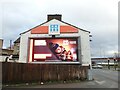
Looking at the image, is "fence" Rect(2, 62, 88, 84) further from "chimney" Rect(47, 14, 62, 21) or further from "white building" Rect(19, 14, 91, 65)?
"chimney" Rect(47, 14, 62, 21)

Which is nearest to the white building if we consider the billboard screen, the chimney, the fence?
the billboard screen

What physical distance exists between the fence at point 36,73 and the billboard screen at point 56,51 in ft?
41.9

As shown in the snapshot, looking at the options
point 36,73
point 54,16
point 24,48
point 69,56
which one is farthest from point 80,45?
point 36,73

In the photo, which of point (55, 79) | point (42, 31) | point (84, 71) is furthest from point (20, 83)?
point (42, 31)

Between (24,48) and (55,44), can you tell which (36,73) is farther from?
(24,48)

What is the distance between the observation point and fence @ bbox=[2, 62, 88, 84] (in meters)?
17.8

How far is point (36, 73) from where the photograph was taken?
19.9 m

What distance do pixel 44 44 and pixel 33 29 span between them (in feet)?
12.8

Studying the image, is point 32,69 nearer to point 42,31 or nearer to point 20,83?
point 20,83

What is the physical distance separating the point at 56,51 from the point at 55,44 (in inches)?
48.0

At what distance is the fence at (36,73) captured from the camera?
1777cm

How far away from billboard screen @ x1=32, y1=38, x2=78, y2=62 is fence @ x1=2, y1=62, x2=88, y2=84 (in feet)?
41.9

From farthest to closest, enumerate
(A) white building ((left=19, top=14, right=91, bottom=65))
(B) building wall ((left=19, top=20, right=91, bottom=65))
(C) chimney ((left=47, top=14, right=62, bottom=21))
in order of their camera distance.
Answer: (C) chimney ((left=47, top=14, right=62, bottom=21)) < (B) building wall ((left=19, top=20, right=91, bottom=65)) < (A) white building ((left=19, top=14, right=91, bottom=65))

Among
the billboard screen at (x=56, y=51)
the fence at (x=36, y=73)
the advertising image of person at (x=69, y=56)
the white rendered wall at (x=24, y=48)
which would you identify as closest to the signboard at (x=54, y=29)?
the billboard screen at (x=56, y=51)
